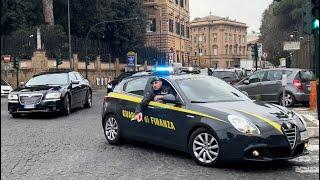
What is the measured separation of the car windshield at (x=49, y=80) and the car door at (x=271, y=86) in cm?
719

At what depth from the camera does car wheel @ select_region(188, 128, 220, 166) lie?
7.91 meters

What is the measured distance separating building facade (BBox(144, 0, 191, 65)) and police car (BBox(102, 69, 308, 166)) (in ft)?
236

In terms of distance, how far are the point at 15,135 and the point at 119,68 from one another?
4831cm

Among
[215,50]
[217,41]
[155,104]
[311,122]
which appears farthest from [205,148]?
[217,41]

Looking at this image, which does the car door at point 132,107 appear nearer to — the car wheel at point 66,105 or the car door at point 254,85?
the car wheel at point 66,105

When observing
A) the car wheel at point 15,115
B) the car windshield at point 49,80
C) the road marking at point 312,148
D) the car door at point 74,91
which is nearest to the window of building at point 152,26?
the car door at point 74,91

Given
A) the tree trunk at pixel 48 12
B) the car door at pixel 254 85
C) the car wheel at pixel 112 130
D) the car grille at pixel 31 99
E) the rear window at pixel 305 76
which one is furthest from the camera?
the tree trunk at pixel 48 12

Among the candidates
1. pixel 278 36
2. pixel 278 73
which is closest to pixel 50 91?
pixel 278 73

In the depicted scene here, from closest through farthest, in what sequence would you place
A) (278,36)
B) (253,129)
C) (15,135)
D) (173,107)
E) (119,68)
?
(253,129) < (173,107) < (15,135) < (119,68) < (278,36)

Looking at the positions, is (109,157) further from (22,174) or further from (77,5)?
(77,5)

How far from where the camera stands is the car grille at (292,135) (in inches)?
301

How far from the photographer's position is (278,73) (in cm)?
1947

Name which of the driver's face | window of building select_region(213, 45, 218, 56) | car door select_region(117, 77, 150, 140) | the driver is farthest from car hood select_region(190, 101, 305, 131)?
window of building select_region(213, 45, 218, 56)

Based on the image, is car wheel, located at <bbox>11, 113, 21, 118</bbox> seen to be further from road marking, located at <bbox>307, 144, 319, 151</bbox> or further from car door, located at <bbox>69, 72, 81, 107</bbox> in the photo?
road marking, located at <bbox>307, 144, 319, 151</bbox>
